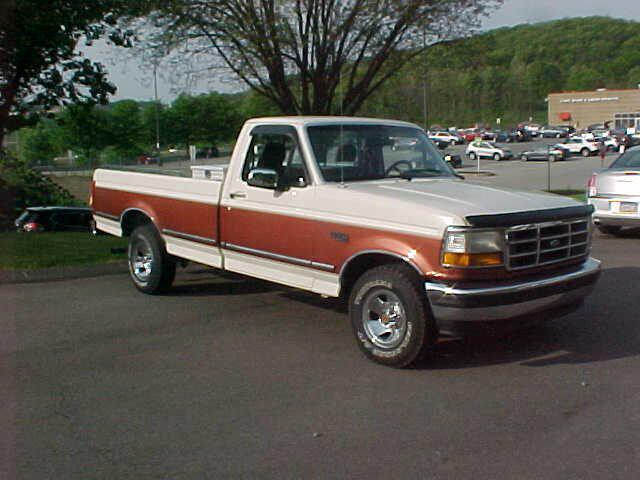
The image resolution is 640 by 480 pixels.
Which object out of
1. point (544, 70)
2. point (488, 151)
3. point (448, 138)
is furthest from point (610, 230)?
point (544, 70)

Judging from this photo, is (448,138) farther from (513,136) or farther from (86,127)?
(86,127)

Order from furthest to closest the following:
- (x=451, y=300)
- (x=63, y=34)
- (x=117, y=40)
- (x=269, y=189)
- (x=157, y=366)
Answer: (x=117, y=40) < (x=63, y=34) < (x=269, y=189) < (x=157, y=366) < (x=451, y=300)

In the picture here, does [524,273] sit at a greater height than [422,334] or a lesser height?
greater

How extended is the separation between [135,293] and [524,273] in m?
4.83

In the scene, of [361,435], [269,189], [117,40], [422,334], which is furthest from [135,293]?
[117,40]

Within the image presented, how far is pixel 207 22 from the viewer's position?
17984 millimetres

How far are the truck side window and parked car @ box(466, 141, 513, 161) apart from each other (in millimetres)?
57780

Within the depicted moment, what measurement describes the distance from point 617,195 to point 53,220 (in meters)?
13.6

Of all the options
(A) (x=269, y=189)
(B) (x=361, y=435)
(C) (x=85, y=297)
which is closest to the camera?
(B) (x=361, y=435)

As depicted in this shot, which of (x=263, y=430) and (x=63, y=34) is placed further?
(x=63, y=34)

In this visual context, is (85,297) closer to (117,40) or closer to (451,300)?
(451,300)

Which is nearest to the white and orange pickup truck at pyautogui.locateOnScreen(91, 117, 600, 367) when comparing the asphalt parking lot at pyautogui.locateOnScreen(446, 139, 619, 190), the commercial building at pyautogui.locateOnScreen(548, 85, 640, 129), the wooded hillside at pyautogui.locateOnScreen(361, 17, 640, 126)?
the asphalt parking lot at pyautogui.locateOnScreen(446, 139, 619, 190)

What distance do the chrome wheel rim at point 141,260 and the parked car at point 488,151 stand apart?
56.9 metres

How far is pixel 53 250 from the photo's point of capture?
11320 mm
